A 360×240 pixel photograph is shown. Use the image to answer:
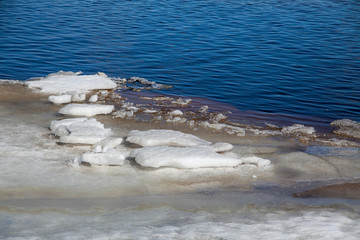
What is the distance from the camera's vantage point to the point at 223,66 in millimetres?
13547

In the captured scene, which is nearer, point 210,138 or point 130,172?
point 130,172

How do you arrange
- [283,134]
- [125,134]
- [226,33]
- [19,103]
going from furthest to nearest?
[226,33], [19,103], [283,134], [125,134]

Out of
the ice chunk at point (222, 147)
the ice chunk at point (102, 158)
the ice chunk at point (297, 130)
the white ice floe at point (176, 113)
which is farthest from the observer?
the white ice floe at point (176, 113)

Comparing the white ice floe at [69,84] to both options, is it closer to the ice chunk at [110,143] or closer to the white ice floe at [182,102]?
the white ice floe at [182,102]

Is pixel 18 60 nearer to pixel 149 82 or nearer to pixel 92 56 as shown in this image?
pixel 92 56

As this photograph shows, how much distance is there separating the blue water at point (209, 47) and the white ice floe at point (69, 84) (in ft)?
5.32

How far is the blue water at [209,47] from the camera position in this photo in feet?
38.5

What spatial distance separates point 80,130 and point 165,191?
1.87 metres

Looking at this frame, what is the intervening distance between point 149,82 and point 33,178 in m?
5.66

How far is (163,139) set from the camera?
714 centimetres

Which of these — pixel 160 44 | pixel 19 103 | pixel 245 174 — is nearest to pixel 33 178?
pixel 245 174

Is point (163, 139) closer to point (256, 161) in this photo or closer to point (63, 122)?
point (256, 161)

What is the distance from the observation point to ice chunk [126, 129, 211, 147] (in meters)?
7.09

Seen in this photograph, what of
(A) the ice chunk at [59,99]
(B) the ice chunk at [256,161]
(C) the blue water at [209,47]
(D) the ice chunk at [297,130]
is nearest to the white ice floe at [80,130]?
(A) the ice chunk at [59,99]
